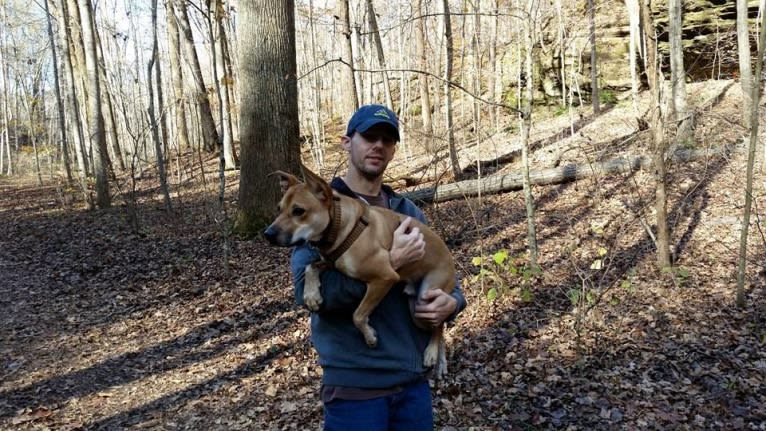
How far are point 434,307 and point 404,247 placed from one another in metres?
0.33

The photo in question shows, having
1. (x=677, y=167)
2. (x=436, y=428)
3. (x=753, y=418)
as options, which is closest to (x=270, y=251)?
(x=436, y=428)

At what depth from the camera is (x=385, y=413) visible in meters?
2.15

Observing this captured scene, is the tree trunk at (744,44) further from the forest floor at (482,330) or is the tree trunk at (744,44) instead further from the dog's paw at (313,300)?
the dog's paw at (313,300)

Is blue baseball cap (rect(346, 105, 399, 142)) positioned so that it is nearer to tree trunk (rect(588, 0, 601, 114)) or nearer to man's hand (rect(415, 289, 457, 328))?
man's hand (rect(415, 289, 457, 328))

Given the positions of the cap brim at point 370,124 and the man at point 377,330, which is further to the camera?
the cap brim at point 370,124

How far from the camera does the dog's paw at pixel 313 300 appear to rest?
2.14 meters

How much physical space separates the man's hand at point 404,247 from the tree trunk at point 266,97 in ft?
22.2

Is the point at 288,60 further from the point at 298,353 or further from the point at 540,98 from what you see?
the point at 540,98

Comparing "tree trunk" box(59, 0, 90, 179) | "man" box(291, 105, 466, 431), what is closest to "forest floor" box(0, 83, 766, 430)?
"man" box(291, 105, 466, 431)

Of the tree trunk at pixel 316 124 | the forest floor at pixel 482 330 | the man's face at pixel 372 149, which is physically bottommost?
the forest floor at pixel 482 330

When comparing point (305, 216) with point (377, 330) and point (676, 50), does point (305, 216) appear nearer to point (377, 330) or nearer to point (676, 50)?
point (377, 330)

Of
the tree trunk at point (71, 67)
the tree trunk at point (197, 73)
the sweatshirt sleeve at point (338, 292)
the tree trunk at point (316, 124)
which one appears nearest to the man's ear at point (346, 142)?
the sweatshirt sleeve at point (338, 292)

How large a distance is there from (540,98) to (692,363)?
1683cm

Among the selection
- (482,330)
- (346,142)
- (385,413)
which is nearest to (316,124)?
(482,330)
